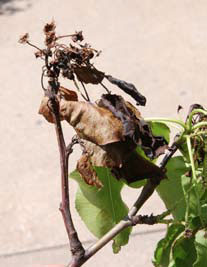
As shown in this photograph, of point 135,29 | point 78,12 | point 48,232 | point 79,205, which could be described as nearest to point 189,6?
point 135,29

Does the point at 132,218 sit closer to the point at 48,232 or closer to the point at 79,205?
the point at 79,205

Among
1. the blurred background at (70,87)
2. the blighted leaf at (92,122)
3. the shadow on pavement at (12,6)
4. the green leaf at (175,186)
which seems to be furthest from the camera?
the shadow on pavement at (12,6)

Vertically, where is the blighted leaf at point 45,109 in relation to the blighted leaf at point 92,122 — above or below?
above

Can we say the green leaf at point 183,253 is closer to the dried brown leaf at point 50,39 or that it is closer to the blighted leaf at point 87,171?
the blighted leaf at point 87,171

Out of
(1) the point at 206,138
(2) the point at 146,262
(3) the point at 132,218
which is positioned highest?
(1) the point at 206,138

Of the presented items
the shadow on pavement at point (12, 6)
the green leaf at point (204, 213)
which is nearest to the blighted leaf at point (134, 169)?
the green leaf at point (204, 213)

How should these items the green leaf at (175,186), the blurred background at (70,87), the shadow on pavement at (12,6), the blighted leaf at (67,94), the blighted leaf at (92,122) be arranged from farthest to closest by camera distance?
the shadow on pavement at (12,6) < the blurred background at (70,87) < the green leaf at (175,186) < the blighted leaf at (67,94) < the blighted leaf at (92,122)

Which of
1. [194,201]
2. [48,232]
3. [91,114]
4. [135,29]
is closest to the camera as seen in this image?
[91,114]

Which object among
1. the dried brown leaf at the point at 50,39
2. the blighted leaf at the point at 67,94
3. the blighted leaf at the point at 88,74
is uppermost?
the dried brown leaf at the point at 50,39
